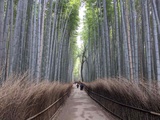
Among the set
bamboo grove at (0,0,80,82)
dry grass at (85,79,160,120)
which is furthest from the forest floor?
bamboo grove at (0,0,80,82)

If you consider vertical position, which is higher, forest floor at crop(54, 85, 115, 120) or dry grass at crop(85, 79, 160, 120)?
dry grass at crop(85, 79, 160, 120)

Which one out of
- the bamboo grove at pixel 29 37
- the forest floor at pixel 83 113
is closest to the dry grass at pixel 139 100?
the forest floor at pixel 83 113

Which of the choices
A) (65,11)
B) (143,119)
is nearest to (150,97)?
(143,119)

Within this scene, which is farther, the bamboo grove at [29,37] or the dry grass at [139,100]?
the bamboo grove at [29,37]

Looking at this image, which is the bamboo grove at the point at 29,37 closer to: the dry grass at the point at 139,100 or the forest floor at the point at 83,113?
the forest floor at the point at 83,113

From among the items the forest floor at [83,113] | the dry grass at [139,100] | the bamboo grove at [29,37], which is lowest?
the forest floor at [83,113]

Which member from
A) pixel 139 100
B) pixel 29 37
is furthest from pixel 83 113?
pixel 29 37

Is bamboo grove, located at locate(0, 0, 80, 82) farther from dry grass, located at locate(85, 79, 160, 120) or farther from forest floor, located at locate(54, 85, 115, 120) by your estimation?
dry grass, located at locate(85, 79, 160, 120)

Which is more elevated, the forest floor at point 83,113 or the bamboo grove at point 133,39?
the bamboo grove at point 133,39

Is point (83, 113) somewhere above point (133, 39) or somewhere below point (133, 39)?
below

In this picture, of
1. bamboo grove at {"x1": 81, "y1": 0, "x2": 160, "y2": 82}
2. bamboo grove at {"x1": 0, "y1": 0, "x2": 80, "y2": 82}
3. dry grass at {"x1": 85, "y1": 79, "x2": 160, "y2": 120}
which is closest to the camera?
dry grass at {"x1": 85, "y1": 79, "x2": 160, "y2": 120}

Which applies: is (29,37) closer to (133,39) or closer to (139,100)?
(133,39)

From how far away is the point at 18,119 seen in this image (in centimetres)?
234

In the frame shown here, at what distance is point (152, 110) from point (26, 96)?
210 centimetres
